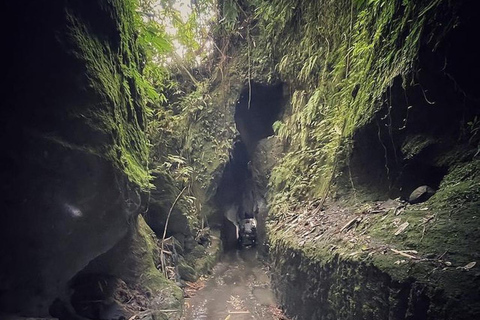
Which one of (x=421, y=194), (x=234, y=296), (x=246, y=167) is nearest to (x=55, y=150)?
(x=421, y=194)

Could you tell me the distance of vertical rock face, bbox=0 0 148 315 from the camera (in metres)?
3.46

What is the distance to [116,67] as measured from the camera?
16.7 ft

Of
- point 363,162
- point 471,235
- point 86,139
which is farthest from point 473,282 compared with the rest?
point 86,139

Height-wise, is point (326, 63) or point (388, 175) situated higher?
point (326, 63)

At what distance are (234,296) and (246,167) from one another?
8.43 metres

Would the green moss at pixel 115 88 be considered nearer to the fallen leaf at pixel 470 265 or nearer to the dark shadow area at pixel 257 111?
the fallen leaf at pixel 470 265

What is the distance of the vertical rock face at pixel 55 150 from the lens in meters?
3.46

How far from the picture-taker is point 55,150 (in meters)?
3.73

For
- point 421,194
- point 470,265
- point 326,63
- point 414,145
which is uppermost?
point 326,63

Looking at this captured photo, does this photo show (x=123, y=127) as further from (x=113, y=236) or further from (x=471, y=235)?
(x=471, y=235)

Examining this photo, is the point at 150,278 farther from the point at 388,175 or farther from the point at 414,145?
the point at 414,145

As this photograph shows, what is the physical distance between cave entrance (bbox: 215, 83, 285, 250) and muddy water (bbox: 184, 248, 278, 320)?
5.46 feet

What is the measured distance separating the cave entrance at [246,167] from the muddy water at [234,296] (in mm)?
1663

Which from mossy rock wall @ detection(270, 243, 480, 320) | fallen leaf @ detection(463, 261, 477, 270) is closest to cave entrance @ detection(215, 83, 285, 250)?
mossy rock wall @ detection(270, 243, 480, 320)
